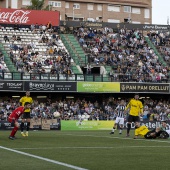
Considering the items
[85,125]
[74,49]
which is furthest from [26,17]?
[85,125]

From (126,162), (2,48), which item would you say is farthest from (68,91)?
(126,162)

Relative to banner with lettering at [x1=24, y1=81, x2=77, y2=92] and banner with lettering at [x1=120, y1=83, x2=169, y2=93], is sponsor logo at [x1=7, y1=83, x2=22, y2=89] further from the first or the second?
banner with lettering at [x1=120, y1=83, x2=169, y2=93]

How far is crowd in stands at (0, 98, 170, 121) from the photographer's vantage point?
47062 mm

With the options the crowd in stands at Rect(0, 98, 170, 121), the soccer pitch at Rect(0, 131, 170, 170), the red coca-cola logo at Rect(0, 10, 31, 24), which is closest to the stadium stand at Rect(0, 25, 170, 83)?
the red coca-cola logo at Rect(0, 10, 31, 24)

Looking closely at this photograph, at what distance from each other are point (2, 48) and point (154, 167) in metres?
41.4

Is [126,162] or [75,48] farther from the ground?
[75,48]

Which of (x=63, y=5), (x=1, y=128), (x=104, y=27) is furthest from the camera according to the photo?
(x=63, y=5)

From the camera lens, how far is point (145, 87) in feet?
176

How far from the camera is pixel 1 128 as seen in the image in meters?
42.4

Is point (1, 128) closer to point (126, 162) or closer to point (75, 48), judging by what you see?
point (75, 48)

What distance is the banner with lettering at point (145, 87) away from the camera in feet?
174

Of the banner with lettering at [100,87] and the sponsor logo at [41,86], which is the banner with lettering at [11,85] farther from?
the banner with lettering at [100,87]

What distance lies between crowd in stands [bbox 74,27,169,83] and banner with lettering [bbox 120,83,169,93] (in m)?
0.50

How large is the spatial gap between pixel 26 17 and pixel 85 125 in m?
17.9
